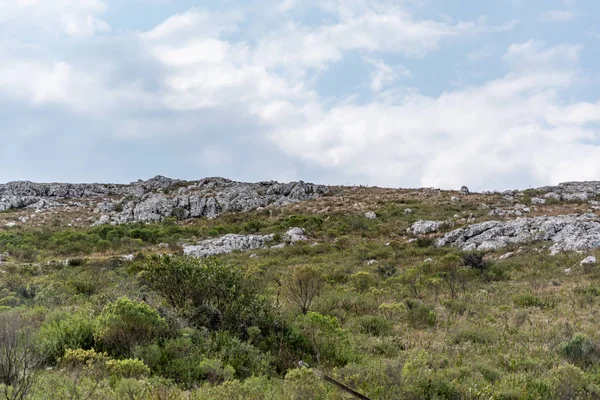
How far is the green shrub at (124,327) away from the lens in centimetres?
614

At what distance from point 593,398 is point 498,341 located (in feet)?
9.21

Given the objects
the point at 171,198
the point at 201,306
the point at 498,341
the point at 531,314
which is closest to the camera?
the point at 201,306

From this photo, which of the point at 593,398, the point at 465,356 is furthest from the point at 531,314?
the point at 593,398

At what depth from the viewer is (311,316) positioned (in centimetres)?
745

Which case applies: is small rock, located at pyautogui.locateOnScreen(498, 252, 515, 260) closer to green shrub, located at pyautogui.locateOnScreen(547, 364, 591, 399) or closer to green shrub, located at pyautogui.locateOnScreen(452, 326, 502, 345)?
green shrub, located at pyautogui.locateOnScreen(452, 326, 502, 345)

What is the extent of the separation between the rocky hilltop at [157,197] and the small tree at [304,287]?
104ft

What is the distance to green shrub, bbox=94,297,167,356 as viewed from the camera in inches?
242

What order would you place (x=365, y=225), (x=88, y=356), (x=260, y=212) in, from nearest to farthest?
(x=88, y=356), (x=365, y=225), (x=260, y=212)

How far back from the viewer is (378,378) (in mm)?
5223

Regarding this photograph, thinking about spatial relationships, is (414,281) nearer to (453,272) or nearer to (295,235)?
(453,272)

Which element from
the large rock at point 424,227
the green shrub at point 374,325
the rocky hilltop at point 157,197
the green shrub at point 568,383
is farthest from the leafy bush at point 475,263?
the rocky hilltop at point 157,197

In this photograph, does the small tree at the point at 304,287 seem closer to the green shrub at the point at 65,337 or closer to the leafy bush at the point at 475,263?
the green shrub at the point at 65,337

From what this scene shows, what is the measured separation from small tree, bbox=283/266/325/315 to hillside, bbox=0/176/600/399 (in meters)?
0.06

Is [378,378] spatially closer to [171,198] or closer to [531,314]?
[531,314]
